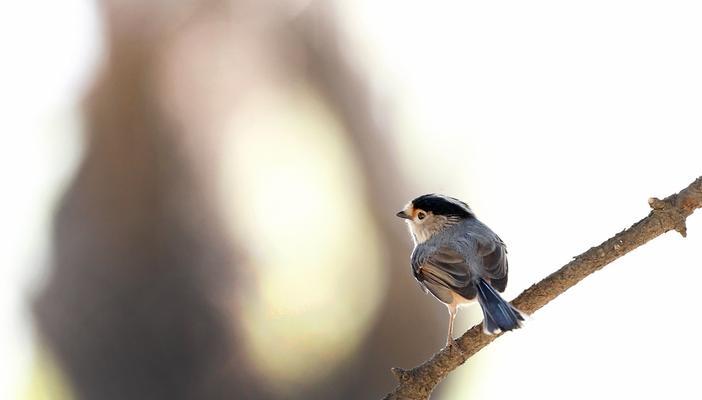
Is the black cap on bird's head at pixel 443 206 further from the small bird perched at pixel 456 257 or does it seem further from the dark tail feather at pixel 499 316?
the dark tail feather at pixel 499 316

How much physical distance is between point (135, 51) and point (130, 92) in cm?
39

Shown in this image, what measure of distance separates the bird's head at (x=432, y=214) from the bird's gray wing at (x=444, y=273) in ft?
1.16

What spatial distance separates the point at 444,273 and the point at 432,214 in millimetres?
777

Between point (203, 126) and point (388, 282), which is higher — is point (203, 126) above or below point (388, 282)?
above

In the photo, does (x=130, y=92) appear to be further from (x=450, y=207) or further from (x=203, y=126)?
(x=450, y=207)

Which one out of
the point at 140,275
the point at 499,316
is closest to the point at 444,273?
the point at 499,316

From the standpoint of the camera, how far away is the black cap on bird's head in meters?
4.99

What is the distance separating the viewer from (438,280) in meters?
4.34

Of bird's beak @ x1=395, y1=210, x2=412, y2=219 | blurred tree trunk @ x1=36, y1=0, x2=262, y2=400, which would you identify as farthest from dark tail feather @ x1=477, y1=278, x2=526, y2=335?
blurred tree trunk @ x1=36, y1=0, x2=262, y2=400

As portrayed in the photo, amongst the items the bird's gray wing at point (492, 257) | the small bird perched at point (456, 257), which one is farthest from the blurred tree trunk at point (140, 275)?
the bird's gray wing at point (492, 257)

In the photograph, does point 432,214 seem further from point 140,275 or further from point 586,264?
point 140,275

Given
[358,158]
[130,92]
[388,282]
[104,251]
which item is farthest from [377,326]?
[130,92]

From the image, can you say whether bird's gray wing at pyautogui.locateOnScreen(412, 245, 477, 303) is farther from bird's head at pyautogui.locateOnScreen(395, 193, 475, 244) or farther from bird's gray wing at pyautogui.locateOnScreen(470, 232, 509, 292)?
bird's head at pyautogui.locateOnScreen(395, 193, 475, 244)

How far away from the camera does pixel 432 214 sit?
16.6 ft
